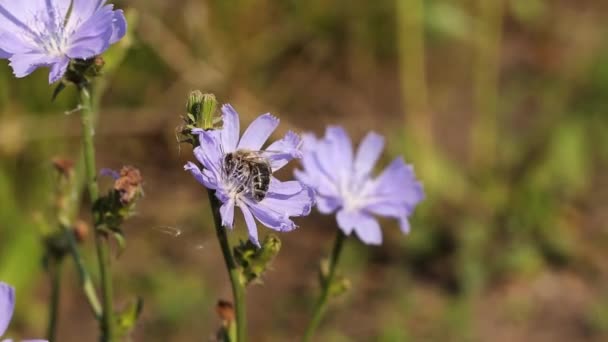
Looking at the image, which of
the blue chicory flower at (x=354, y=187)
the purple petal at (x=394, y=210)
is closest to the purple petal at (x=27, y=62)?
the blue chicory flower at (x=354, y=187)

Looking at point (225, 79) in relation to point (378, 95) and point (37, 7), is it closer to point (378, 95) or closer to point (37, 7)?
point (378, 95)

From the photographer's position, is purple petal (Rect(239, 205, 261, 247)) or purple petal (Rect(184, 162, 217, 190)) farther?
purple petal (Rect(239, 205, 261, 247))

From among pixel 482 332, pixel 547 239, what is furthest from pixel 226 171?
pixel 547 239

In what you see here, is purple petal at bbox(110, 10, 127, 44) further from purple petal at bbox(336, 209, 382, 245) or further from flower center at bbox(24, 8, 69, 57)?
purple petal at bbox(336, 209, 382, 245)

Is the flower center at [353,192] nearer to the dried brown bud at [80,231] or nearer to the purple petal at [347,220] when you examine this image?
the purple petal at [347,220]

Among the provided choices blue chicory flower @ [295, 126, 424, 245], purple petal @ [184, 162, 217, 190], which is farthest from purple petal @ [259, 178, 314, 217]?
blue chicory flower @ [295, 126, 424, 245]
